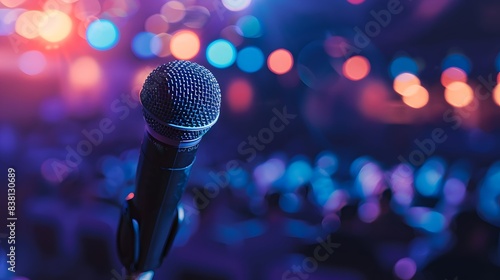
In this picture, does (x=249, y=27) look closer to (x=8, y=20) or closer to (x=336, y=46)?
(x=336, y=46)

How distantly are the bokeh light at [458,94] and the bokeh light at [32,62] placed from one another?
1602mm

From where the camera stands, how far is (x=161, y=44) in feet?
5.45

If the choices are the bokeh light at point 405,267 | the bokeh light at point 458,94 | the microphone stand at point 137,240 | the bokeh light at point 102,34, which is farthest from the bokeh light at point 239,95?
the microphone stand at point 137,240

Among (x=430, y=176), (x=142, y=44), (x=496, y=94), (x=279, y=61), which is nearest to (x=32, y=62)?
(x=142, y=44)

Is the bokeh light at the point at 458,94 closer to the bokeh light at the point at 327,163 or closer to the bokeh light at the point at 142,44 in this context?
the bokeh light at the point at 327,163

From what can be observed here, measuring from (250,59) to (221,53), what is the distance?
0.39ft

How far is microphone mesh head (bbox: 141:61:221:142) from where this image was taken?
0.52 m

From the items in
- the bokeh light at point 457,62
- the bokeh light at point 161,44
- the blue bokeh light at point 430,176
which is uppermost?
the bokeh light at point 457,62

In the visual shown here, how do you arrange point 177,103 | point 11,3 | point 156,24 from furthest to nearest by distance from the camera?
point 156,24
point 11,3
point 177,103

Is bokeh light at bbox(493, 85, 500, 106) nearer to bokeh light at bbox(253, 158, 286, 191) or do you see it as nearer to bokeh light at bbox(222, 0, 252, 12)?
bokeh light at bbox(253, 158, 286, 191)

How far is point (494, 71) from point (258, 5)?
3.33 ft

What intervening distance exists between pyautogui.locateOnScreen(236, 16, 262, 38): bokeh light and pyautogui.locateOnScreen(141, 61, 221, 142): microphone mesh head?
1184 millimetres

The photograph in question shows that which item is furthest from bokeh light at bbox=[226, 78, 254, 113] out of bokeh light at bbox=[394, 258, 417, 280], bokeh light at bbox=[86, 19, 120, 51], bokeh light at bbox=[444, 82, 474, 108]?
bokeh light at bbox=[394, 258, 417, 280]

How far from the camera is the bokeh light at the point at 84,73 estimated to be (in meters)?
1.61
